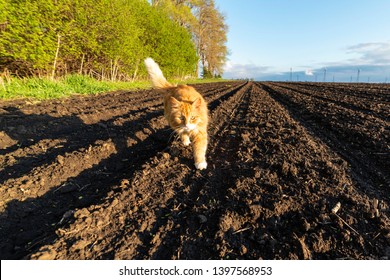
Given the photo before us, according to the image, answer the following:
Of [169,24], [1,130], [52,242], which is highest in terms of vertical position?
[169,24]

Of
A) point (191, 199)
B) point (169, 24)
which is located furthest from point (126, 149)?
point (169, 24)

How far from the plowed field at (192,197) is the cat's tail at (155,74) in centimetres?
138

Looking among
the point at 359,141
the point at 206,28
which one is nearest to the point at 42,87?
the point at 359,141

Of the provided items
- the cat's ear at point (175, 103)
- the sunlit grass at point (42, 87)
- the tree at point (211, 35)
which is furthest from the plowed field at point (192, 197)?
the tree at point (211, 35)

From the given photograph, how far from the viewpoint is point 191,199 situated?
3166 mm

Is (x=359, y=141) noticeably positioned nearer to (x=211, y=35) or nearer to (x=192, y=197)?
(x=192, y=197)

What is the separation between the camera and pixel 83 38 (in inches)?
558

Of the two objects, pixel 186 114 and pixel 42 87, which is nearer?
pixel 186 114

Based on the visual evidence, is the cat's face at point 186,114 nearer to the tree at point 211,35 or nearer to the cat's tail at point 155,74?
the cat's tail at point 155,74

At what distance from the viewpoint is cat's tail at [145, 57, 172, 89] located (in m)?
5.57

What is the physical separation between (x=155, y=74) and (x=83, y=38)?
1158 cm
